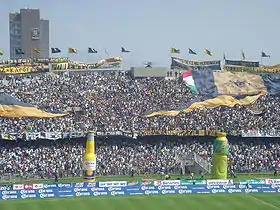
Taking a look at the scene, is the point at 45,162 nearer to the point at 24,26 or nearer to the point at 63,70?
the point at 63,70

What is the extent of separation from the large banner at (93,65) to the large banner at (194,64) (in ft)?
30.7

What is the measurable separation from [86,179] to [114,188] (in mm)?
2264

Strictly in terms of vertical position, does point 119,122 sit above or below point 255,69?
below

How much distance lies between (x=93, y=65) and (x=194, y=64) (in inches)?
608

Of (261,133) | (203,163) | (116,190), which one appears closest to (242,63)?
(261,133)

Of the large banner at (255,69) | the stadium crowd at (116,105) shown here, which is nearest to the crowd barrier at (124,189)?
the stadium crowd at (116,105)

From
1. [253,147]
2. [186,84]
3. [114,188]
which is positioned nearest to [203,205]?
[114,188]

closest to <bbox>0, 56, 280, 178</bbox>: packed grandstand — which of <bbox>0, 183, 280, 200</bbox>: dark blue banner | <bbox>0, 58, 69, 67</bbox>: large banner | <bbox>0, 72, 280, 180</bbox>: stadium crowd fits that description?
<bbox>0, 72, 280, 180</bbox>: stadium crowd

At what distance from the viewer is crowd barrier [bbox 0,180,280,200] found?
135 ft

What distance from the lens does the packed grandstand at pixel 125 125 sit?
58594 millimetres

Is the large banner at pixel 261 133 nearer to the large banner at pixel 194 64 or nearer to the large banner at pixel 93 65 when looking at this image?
the large banner at pixel 194 64

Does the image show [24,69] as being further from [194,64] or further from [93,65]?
[194,64]

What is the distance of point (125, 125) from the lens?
6284 cm

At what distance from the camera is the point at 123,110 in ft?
216
